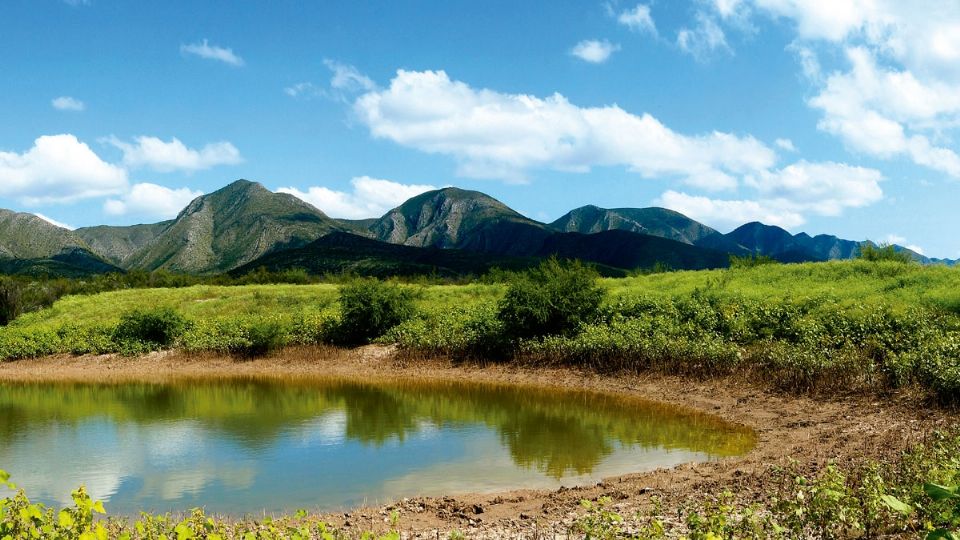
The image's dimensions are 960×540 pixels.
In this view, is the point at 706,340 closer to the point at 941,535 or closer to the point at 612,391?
the point at 612,391

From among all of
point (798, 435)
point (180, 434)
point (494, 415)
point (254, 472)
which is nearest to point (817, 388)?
point (798, 435)

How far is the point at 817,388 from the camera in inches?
721

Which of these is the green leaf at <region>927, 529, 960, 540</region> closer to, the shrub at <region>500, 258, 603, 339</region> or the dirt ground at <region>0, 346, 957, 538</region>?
the dirt ground at <region>0, 346, 957, 538</region>

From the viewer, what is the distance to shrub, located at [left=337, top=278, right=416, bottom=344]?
30812 millimetres

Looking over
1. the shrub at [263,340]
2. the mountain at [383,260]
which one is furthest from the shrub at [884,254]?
the mountain at [383,260]

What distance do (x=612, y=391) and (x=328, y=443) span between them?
32.7 ft

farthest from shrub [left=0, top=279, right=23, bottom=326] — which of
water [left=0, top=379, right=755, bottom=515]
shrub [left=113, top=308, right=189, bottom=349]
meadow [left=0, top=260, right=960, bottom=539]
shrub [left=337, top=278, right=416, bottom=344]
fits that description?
shrub [left=337, top=278, right=416, bottom=344]

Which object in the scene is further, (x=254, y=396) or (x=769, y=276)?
(x=769, y=276)

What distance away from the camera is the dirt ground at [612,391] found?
31.5 feet

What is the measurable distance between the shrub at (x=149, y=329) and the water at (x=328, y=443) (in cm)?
897

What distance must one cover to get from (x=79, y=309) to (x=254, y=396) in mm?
30836

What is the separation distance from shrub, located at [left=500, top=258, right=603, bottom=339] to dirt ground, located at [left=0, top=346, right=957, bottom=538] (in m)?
2.17

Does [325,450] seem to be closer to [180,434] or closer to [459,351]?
[180,434]

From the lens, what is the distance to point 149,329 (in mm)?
32375
